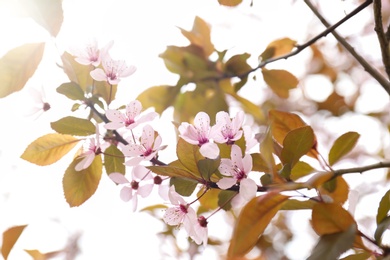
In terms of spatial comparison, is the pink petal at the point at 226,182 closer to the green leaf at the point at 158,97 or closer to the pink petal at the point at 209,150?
the pink petal at the point at 209,150

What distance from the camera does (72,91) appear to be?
53 cm

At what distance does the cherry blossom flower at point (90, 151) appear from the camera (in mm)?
496

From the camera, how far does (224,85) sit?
82 centimetres

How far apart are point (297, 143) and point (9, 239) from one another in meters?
0.36

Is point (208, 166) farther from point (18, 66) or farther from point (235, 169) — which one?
point (18, 66)

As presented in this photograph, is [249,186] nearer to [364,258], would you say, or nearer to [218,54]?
[364,258]

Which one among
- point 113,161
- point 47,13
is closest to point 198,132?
point 113,161

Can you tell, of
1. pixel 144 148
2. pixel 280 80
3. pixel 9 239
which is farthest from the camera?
pixel 280 80

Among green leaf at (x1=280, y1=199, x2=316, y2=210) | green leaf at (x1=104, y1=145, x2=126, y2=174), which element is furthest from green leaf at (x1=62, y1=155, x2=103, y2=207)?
green leaf at (x1=280, y1=199, x2=316, y2=210)

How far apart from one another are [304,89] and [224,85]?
0.52 metres

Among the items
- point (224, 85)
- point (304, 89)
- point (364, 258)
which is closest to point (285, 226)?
point (304, 89)

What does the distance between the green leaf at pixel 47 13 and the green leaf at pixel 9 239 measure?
23cm

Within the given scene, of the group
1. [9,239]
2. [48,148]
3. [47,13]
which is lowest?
[9,239]

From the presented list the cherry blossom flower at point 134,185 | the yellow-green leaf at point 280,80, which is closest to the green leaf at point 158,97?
the yellow-green leaf at point 280,80
